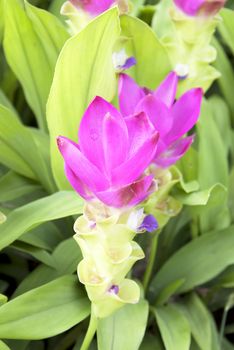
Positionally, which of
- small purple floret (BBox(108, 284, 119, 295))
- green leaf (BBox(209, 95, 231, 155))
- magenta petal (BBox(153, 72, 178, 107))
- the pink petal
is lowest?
green leaf (BBox(209, 95, 231, 155))

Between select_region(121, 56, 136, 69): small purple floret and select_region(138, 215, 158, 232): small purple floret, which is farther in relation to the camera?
select_region(121, 56, 136, 69): small purple floret

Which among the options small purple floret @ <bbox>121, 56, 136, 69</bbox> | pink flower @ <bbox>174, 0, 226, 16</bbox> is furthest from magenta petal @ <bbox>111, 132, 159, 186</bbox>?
pink flower @ <bbox>174, 0, 226, 16</bbox>

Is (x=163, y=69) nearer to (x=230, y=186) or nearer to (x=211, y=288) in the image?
(x=230, y=186)

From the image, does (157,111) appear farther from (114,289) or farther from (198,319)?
(198,319)

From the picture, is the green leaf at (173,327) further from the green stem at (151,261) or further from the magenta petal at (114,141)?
the magenta petal at (114,141)

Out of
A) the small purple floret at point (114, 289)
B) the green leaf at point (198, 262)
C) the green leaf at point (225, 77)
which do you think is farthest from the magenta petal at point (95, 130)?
the green leaf at point (225, 77)

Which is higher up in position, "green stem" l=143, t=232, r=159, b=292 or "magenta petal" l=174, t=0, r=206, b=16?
"magenta petal" l=174, t=0, r=206, b=16

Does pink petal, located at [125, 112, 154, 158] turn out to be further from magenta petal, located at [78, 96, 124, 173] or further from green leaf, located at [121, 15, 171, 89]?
green leaf, located at [121, 15, 171, 89]

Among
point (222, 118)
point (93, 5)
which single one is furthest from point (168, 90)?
point (222, 118)
